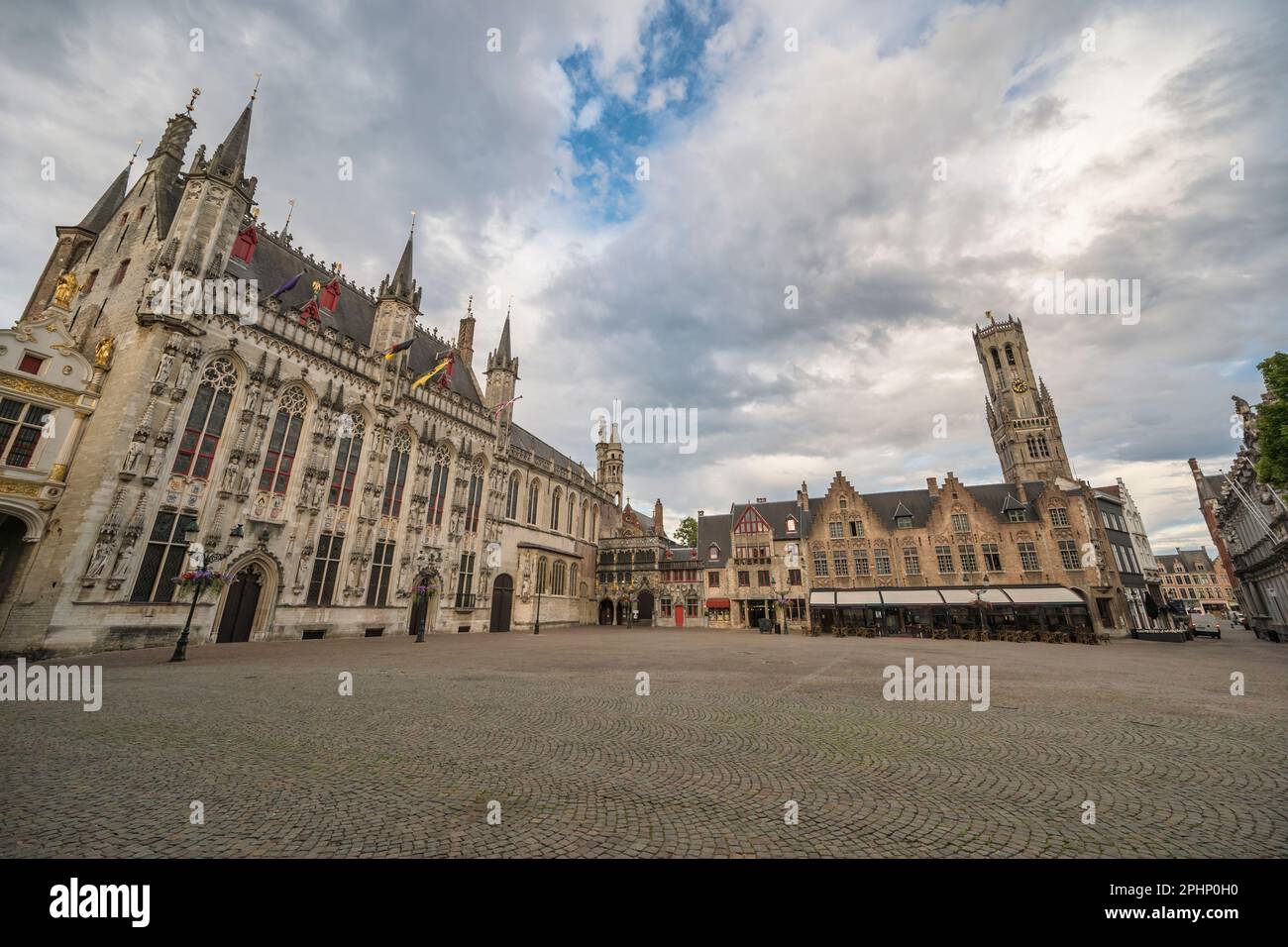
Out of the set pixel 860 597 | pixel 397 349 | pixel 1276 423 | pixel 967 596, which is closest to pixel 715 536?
pixel 860 597

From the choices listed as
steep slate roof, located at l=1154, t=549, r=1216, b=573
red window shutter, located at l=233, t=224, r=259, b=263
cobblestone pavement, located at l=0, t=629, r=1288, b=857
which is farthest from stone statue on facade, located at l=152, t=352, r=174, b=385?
steep slate roof, located at l=1154, t=549, r=1216, b=573

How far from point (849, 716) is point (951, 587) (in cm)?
3550

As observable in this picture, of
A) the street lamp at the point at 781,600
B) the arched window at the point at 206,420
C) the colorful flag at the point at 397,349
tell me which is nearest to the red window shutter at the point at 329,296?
the colorful flag at the point at 397,349

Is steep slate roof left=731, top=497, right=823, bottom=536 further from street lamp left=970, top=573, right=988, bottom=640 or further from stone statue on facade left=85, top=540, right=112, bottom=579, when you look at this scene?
stone statue on facade left=85, top=540, right=112, bottom=579

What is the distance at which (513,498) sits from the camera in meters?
39.4

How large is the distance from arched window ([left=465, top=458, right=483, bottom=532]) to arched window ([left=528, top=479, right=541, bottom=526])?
6280 mm

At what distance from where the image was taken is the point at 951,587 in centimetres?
3697

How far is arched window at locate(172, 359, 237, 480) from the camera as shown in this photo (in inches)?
797

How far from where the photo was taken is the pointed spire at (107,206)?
25125 millimetres

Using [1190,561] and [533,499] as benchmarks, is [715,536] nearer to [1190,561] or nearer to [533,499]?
[533,499]

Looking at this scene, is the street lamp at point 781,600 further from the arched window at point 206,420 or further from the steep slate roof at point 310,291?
the arched window at point 206,420

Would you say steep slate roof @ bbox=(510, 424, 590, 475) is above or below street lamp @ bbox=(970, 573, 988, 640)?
above

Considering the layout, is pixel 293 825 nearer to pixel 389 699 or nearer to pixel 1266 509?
pixel 389 699
